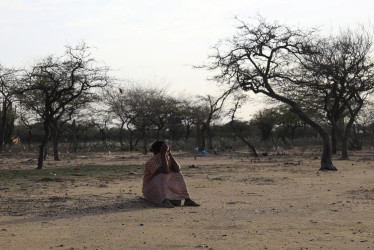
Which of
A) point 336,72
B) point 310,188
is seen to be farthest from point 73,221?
point 336,72

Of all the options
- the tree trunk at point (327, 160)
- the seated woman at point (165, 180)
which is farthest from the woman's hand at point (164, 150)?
the tree trunk at point (327, 160)

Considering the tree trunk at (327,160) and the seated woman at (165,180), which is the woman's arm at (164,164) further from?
the tree trunk at (327,160)

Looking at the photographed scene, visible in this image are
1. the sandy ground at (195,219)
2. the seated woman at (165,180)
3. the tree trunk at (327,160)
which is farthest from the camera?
the tree trunk at (327,160)

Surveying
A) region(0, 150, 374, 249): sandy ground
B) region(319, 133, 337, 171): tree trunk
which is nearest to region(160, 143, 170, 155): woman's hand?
region(0, 150, 374, 249): sandy ground

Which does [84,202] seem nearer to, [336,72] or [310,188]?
[310,188]

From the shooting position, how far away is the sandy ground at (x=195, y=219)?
223 inches

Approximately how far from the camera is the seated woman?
27.9 feet

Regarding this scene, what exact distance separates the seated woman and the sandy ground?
242 mm

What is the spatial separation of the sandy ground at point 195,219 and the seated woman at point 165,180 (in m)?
0.24

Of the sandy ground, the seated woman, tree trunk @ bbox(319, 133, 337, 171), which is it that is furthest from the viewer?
tree trunk @ bbox(319, 133, 337, 171)

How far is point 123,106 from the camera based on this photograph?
4041 cm

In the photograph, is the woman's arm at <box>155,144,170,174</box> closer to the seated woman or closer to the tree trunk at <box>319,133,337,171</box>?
the seated woman

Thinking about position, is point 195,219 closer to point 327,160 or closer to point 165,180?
point 165,180

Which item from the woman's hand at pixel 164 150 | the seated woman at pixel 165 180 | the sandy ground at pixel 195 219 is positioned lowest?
the sandy ground at pixel 195 219
